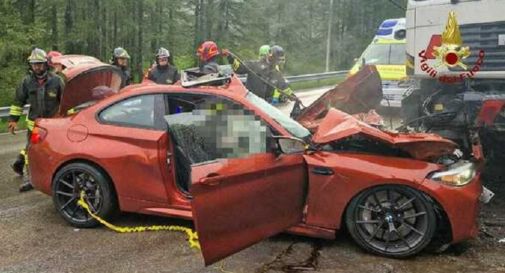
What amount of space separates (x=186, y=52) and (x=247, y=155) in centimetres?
2645

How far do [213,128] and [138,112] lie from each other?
104 centimetres

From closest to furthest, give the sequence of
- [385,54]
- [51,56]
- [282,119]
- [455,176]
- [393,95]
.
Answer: [455,176] → [282,119] → [51,56] → [393,95] → [385,54]

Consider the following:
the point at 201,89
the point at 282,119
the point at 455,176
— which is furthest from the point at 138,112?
the point at 455,176

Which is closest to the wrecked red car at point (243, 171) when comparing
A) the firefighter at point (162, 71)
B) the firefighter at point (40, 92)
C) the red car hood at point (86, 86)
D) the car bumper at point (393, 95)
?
the red car hood at point (86, 86)

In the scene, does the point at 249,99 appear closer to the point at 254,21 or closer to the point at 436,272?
the point at 436,272

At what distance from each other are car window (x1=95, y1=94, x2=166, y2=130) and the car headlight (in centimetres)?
248

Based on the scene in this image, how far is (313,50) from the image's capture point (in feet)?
134

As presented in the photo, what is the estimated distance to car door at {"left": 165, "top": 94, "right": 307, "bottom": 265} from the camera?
407 cm

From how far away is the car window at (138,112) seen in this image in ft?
17.8

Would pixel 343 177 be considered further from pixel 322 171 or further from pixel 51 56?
pixel 51 56

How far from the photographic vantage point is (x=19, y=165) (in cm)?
768

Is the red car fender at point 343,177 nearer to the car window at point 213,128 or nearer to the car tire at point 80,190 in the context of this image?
the car window at point 213,128

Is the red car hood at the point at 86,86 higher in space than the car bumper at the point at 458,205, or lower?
higher

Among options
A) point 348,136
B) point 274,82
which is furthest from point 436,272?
point 274,82
